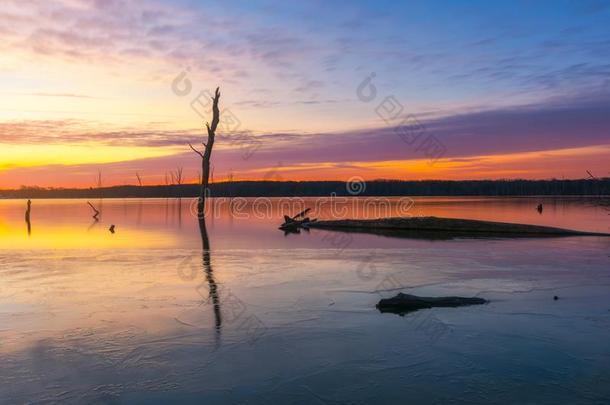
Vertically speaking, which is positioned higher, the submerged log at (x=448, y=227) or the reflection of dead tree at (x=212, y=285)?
the submerged log at (x=448, y=227)

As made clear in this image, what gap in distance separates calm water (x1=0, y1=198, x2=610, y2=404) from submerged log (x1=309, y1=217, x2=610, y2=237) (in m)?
10.5

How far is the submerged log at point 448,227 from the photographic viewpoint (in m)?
25.7

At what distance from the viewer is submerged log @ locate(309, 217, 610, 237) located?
2575 centimetres

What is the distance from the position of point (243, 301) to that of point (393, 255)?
28.4ft

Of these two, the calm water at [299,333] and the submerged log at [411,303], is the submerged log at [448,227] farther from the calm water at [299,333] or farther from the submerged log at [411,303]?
the submerged log at [411,303]

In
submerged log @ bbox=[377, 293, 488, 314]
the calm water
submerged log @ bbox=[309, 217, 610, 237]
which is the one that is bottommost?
the calm water

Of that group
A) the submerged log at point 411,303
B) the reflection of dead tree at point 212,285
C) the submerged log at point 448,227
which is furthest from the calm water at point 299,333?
the submerged log at point 448,227

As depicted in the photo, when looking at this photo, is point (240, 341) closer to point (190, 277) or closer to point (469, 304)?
point (469, 304)

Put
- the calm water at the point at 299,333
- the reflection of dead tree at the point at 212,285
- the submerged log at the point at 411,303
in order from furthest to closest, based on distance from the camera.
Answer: the submerged log at the point at 411,303, the reflection of dead tree at the point at 212,285, the calm water at the point at 299,333

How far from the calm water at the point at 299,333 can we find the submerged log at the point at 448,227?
34.4 ft

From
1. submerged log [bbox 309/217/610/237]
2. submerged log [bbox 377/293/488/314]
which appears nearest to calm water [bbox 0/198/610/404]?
submerged log [bbox 377/293/488/314]

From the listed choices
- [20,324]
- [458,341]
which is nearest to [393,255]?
[458,341]

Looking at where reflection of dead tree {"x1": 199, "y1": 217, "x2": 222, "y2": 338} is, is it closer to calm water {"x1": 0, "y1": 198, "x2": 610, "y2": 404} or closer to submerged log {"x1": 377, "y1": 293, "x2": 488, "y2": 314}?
calm water {"x1": 0, "y1": 198, "x2": 610, "y2": 404}

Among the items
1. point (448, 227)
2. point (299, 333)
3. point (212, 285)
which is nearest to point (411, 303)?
point (299, 333)
